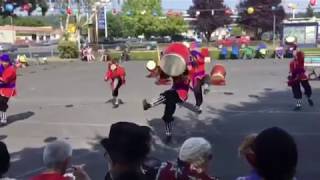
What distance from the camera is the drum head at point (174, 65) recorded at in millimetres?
10797

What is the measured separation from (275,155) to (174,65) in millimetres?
7807

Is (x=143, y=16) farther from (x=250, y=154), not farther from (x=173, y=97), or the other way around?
(x=250, y=154)

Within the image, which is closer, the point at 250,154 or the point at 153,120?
the point at 250,154

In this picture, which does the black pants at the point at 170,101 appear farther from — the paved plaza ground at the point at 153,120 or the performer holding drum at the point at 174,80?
the paved plaza ground at the point at 153,120

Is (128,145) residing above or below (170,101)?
above

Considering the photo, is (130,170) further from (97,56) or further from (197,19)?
(197,19)

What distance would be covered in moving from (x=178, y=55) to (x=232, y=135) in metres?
1.88

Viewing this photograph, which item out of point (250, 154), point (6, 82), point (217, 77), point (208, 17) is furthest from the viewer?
point (208, 17)

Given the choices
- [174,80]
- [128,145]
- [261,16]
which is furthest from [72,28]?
[128,145]

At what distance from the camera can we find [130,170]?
3264mm

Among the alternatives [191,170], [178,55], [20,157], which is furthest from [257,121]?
[191,170]

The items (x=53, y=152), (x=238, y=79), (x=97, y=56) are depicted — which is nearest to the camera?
(x=53, y=152)

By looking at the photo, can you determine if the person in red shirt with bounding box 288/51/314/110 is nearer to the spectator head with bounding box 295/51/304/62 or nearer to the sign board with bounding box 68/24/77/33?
the spectator head with bounding box 295/51/304/62

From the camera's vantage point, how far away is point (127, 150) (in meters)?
3.29
